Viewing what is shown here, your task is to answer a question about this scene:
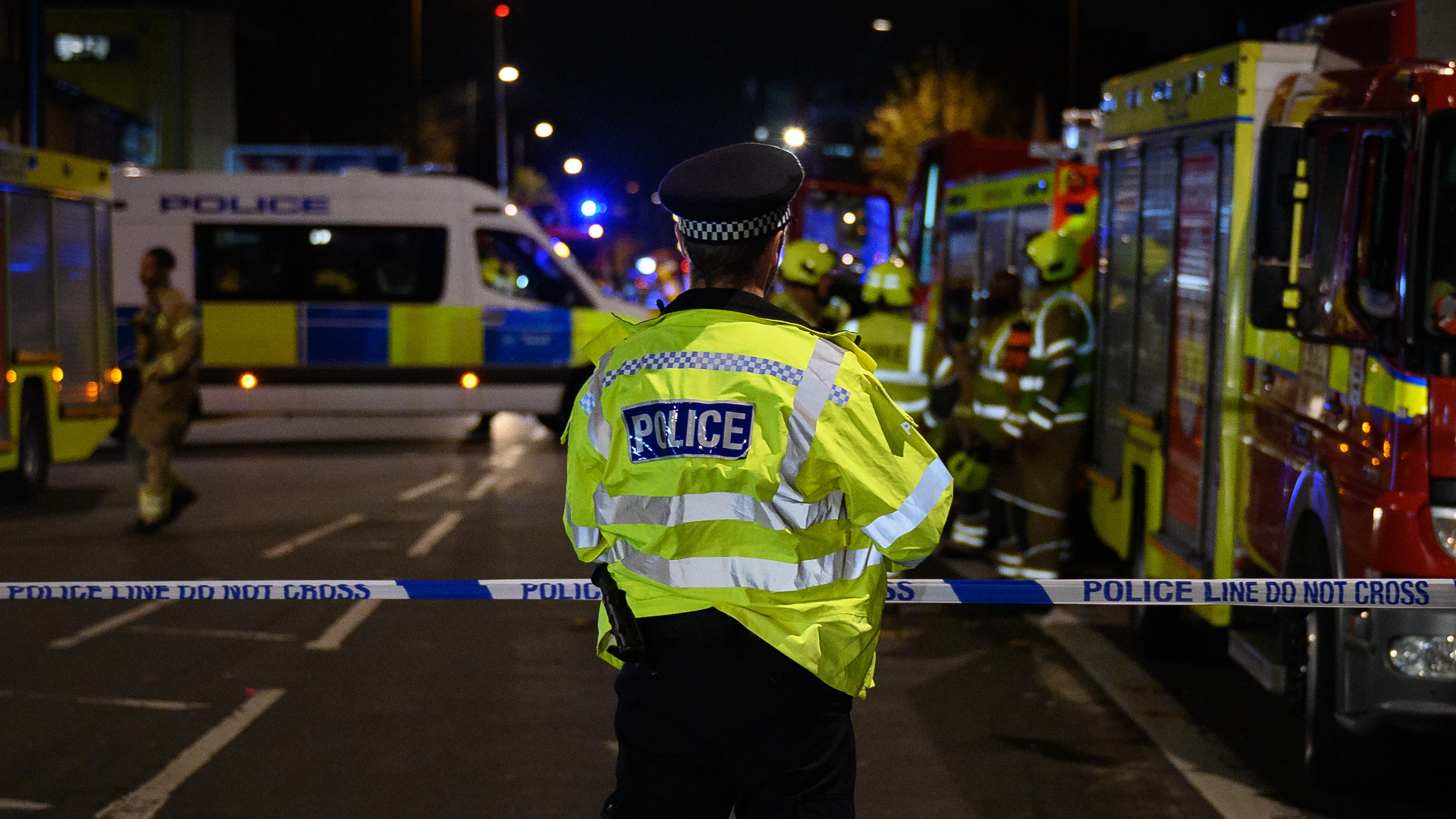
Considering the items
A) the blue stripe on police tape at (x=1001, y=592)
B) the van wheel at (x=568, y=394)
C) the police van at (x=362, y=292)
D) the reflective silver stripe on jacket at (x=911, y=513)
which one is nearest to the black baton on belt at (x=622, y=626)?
the reflective silver stripe on jacket at (x=911, y=513)

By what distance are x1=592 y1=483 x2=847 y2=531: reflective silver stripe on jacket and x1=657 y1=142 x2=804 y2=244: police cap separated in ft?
1.47

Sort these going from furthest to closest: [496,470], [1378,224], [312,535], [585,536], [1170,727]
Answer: [496,470], [312,535], [1170,727], [1378,224], [585,536]

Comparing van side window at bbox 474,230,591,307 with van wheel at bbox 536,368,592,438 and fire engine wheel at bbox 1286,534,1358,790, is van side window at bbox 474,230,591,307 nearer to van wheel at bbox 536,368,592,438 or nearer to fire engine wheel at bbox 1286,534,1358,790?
van wheel at bbox 536,368,592,438

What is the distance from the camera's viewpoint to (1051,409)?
8.46 metres

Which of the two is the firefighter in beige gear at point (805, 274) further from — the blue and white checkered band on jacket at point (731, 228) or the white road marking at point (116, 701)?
the blue and white checkered band on jacket at point (731, 228)

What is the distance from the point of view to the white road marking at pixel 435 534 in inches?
404

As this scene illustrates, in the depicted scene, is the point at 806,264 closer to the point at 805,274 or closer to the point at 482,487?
the point at 805,274

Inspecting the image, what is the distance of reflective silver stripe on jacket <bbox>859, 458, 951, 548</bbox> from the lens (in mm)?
2619

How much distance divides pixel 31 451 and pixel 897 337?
7.48 m

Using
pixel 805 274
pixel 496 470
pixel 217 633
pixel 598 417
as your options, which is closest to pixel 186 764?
pixel 217 633

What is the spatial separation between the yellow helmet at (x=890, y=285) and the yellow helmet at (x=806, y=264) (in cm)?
199

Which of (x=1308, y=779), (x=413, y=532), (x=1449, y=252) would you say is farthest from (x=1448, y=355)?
(x=413, y=532)

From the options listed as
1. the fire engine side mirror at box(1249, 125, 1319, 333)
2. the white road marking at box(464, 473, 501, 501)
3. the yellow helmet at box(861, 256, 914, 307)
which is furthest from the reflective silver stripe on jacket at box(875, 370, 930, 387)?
the white road marking at box(464, 473, 501, 501)

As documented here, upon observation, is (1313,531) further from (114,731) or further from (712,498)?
(114,731)
